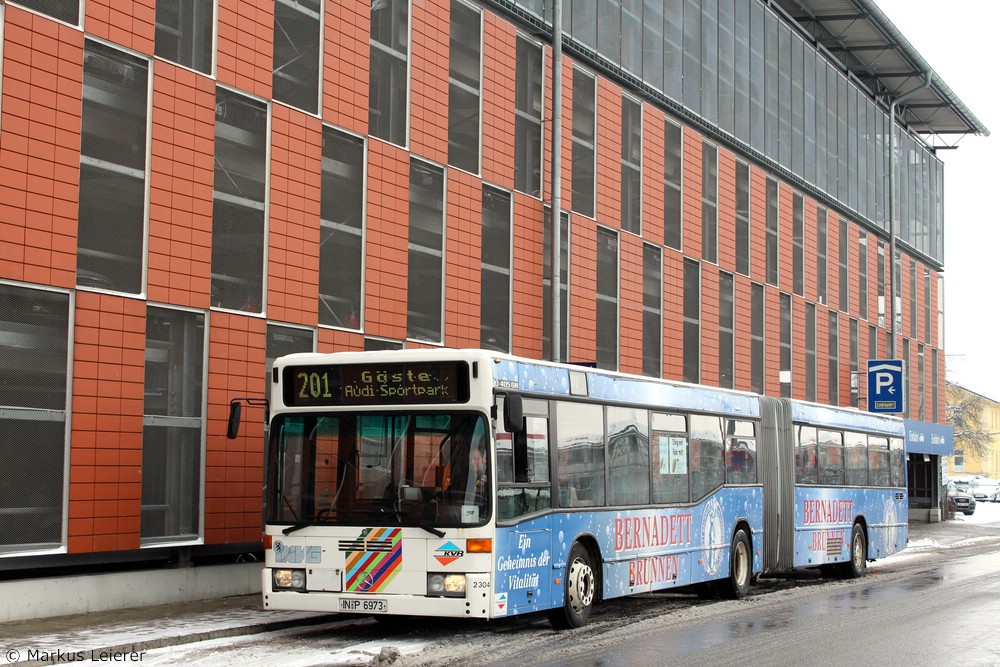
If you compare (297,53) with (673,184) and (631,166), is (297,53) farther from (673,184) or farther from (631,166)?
(673,184)

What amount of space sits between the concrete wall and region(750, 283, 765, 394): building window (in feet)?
67.9

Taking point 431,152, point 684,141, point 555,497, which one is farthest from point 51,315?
point 684,141

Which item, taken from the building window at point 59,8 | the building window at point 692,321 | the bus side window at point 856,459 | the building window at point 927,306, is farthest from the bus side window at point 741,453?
the building window at point 927,306

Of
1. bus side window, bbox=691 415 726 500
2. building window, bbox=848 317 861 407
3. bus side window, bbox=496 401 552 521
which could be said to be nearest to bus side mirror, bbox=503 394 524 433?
bus side window, bbox=496 401 552 521

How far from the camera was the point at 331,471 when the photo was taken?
13195 millimetres

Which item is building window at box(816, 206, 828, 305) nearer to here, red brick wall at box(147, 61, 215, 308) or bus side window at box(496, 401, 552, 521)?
red brick wall at box(147, 61, 215, 308)

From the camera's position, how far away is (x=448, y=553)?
12648mm

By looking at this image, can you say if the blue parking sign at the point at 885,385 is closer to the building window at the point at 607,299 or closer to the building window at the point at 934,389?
the building window at the point at 934,389

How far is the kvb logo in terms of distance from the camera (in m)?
12.6

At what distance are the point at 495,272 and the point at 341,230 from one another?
4764mm

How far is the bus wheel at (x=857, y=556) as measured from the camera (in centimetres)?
2345

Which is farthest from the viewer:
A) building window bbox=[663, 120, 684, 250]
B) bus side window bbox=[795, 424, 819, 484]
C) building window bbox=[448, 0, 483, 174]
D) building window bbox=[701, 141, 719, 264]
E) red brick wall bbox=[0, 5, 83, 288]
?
building window bbox=[701, 141, 719, 264]

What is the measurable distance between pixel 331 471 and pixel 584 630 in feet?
10.9

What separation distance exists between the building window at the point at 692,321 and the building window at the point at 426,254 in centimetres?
1089
